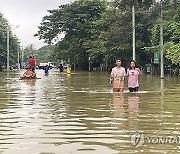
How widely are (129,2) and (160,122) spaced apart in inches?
1657

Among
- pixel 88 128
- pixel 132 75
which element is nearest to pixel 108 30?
pixel 132 75

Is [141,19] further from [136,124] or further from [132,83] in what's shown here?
[136,124]

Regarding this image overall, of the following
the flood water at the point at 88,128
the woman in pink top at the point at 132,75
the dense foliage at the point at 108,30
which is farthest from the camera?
the dense foliage at the point at 108,30

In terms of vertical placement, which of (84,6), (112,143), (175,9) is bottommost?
(112,143)

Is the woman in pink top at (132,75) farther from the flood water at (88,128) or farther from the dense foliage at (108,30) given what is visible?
the dense foliage at (108,30)

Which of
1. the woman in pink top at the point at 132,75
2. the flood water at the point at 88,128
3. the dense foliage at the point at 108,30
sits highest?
the dense foliage at the point at 108,30

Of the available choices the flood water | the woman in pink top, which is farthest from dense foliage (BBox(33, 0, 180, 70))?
the flood water

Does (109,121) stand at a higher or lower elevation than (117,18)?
lower

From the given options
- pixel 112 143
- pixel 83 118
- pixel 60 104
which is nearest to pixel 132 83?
pixel 60 104

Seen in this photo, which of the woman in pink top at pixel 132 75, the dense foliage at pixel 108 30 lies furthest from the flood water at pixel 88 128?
the dense foliage at pixel 108 30

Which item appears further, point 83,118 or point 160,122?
point 83,118

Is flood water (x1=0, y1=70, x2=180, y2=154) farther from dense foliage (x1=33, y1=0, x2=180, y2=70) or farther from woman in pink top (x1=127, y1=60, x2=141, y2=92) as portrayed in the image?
dense foliage (x1=33, y1=0, x2=180, y2=70)

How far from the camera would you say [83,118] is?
10266 millimetres

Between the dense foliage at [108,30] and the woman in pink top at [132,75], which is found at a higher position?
the dense foliage at [108,30]
